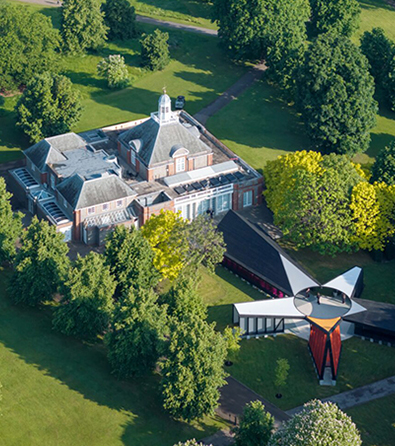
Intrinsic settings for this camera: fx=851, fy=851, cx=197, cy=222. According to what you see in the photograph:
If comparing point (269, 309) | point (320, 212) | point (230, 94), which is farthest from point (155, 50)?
point (269, 309)

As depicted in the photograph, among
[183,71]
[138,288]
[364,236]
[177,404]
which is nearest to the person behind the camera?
[177,404]

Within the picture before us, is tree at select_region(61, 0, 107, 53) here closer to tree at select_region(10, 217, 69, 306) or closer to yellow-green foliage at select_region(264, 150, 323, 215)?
yellow-green foliage at select_region(264, 150, 323, 215)

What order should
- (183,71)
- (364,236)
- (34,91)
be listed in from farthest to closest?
1. (183,71)
2. (34,91)
3. (364,236)

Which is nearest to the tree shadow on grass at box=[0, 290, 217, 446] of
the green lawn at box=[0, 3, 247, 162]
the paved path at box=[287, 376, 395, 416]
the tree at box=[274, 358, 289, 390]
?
the tree at box=[274, 358, 289, 390]

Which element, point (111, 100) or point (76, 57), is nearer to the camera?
point (111, 100)

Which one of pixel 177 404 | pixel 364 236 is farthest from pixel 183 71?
pixel 177 404

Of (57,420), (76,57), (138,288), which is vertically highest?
(76,57)

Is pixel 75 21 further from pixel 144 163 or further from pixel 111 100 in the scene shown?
pixel 144 163
